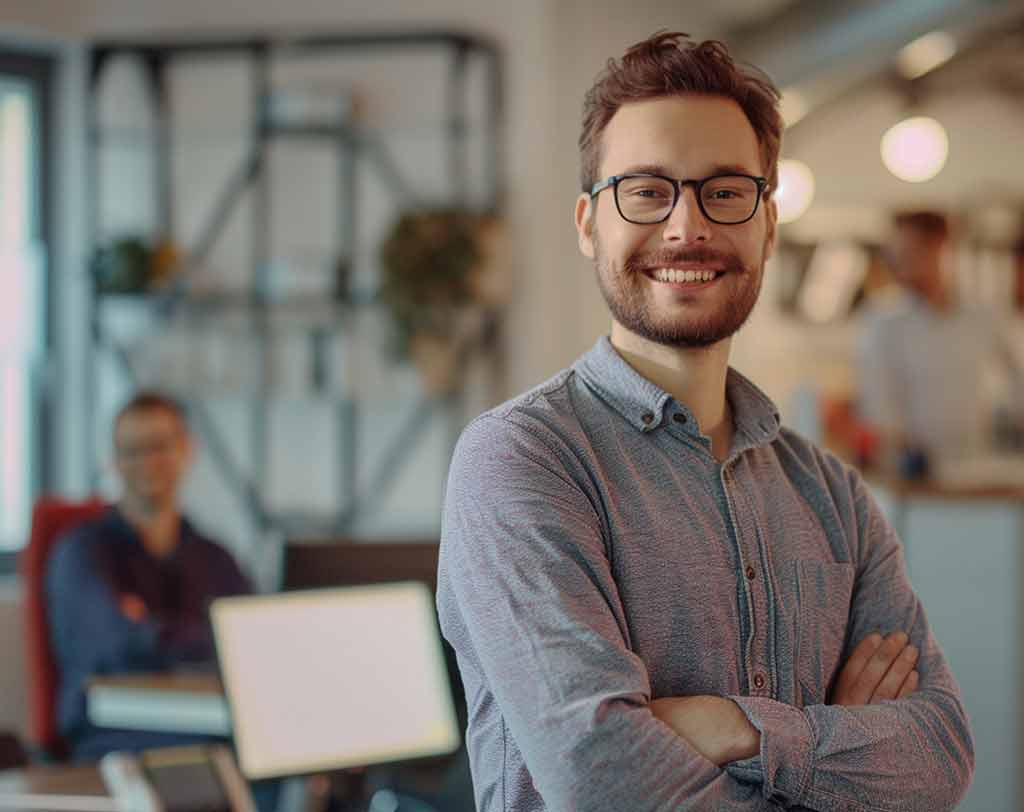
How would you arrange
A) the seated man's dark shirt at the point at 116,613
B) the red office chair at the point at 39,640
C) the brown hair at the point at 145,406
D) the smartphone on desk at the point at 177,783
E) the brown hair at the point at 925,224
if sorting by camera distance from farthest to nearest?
the brown hair at the point at 925,224 → the brown hair at the point at 145,406 → the red office chair at the point at 39,640 → the seated man's dark shirt at the point at 116,613 → the smartphone on desk at the point at 177,783

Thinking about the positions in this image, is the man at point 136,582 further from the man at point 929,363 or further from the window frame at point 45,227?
the window frame at point 45,227

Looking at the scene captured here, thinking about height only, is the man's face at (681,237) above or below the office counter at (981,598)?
above

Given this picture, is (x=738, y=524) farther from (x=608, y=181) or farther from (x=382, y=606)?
(x=382, y=606)

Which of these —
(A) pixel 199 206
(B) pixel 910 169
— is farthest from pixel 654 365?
(B) pixel 910 169

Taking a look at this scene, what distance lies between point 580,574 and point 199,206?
4935 millimetres

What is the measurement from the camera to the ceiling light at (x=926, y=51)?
4.69 metres

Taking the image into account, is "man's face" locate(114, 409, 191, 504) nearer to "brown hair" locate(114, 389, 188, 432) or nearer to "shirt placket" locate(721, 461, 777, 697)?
"brown hair" locate(114, 389, 188, 432)

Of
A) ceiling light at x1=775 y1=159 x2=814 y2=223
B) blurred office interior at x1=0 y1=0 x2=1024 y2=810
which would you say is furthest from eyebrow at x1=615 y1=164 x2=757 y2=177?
ceiling light at x1=775 y1=159 x2=814 y2=223

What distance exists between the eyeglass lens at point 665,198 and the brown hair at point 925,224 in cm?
322

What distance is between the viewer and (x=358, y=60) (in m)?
5.83

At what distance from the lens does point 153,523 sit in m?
3.35

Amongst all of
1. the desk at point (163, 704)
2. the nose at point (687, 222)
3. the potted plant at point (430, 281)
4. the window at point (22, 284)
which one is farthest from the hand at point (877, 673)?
the window at point (22, 284)

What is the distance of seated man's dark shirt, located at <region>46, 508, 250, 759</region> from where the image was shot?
10.1 ft

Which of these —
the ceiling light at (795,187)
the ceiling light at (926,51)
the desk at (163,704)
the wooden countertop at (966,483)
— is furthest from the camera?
the ceiling light at (795,187)
